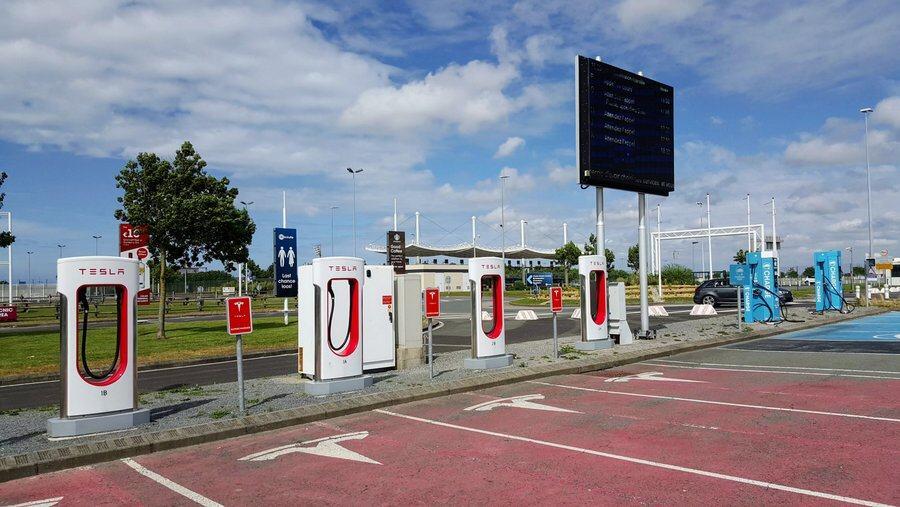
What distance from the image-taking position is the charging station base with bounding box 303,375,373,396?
1023 cm

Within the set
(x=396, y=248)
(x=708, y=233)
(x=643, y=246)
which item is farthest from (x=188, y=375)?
(x=708, y=233)

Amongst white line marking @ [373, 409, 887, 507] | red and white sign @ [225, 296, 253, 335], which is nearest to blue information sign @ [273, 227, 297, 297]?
red and white sign @ [225, 296, 253, 335]

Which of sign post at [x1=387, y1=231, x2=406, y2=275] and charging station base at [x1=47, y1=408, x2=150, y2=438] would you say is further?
sign post at [x1=387, y1=231, x2=406, y2=275]

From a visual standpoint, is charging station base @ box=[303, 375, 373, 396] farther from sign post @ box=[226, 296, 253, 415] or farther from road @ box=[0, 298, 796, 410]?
road @ box=[0, 298, 796, 410]

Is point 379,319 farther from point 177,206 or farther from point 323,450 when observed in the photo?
point 177,206

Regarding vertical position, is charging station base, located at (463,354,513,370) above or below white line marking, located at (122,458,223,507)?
above

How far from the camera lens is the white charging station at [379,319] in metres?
13.0

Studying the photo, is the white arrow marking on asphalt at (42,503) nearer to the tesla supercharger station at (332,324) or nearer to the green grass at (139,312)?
the tesla supercharger station at (332,324)

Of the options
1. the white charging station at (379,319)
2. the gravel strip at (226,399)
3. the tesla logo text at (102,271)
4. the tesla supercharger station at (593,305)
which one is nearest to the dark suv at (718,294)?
the gravel strip at (226,399)

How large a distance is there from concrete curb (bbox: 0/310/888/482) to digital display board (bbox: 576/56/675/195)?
5329mm

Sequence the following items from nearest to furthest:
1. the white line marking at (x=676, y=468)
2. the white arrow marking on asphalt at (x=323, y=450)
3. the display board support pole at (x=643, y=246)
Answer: the white line marking at (x=676, y=468)
the white arrow marking on asphalt at (x=323, y=450)
the display board support pole at (x=643, y=246)

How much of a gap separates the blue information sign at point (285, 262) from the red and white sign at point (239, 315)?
528 inches

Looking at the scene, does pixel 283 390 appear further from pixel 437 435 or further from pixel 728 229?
pixel 728 229

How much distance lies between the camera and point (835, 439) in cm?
689
